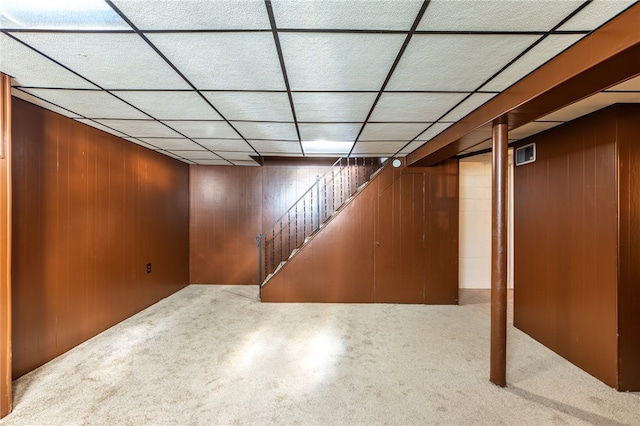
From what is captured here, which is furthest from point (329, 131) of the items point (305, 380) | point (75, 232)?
point (75, 232)

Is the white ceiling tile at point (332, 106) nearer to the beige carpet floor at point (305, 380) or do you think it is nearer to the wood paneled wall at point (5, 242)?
the wood paneled wall at point (5, 242)

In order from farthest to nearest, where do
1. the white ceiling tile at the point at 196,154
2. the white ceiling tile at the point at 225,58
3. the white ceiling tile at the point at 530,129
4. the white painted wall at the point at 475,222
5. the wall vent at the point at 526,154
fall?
the white painted wall at the point at 475,222
the white ceiling tile at the point at 196,154
the wall vent at the point at 526,154
the white ceiling tile at the point at 530,129
the white ceiling tile at the point at 225,58

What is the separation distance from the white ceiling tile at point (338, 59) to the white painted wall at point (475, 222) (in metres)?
4.29

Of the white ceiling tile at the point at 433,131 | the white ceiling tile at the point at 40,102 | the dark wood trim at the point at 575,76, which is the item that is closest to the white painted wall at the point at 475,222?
the white ceiling tile at the point at 433,131

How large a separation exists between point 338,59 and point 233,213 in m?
4.47

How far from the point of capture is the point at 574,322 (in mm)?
2623

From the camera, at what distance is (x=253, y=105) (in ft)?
7.77

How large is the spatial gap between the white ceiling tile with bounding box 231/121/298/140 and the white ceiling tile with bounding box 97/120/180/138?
2.97 ft

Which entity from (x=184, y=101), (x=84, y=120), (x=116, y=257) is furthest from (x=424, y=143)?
(x=116, y=257)

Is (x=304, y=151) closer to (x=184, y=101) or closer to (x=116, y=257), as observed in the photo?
(x=184, y=101)

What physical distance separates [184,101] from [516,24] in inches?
95.2

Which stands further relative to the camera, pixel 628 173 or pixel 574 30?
pixel 628 173

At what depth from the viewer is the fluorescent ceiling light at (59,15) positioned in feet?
4.03

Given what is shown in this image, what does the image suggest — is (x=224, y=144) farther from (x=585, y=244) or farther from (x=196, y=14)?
(x=585, y=244)
